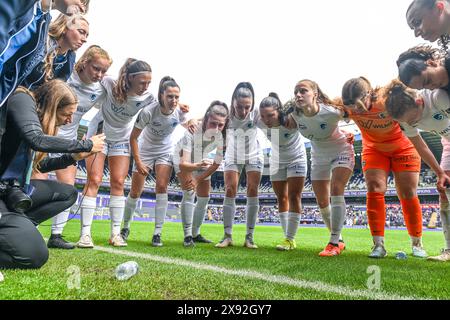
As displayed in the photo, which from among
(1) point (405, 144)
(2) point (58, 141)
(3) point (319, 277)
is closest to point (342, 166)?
(1) point (405, 144)

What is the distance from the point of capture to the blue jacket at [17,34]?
6.00 ft

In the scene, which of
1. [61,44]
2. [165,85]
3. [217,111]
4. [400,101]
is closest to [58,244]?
[61,44]

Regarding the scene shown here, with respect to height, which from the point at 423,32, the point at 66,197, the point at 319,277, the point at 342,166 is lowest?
the point at 319,277

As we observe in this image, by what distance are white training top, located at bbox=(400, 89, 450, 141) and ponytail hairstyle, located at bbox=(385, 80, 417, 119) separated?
0.15m

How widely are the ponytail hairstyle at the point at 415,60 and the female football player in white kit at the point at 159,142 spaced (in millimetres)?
2898

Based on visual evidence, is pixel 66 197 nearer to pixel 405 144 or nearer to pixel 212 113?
pixel 212 113

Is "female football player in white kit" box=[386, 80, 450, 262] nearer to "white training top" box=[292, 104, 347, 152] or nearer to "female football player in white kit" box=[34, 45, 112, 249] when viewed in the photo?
"white training top" box=[292, 104, 347, 152]

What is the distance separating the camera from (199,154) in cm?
580

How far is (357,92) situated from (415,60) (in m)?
1.01

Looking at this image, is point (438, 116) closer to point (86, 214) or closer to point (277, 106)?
point (277, 106)

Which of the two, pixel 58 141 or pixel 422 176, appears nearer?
pixel 58 141

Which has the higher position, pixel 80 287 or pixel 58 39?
pixel 58 39

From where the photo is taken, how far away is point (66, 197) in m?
3.45

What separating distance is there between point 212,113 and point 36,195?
2745 mm
